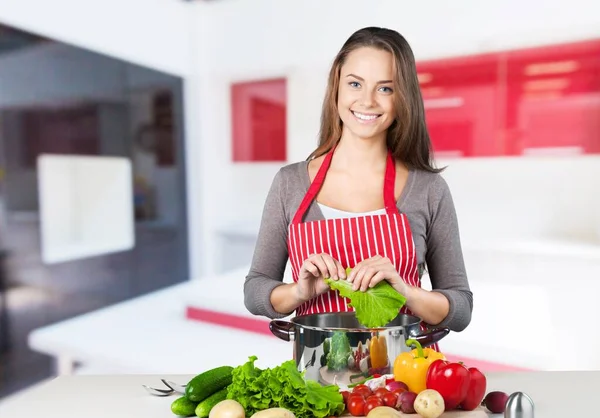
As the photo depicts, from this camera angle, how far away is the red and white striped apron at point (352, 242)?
1.47m

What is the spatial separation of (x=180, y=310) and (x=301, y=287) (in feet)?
7.66

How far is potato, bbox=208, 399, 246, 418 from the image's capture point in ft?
3.09

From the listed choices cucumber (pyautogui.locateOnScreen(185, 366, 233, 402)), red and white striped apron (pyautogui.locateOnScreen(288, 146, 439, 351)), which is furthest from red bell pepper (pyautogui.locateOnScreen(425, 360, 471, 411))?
red and white striped apron (pyautogui.locateOnScreen(288, 146, 439, 351))

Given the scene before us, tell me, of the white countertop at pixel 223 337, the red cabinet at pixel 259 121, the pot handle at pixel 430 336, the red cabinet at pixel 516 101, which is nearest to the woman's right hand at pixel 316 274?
the pot handle at pixel 430 336

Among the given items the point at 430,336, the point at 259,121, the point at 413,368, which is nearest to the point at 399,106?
the point at 430,336

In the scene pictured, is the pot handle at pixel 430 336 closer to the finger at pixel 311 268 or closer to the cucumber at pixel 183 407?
the finger at pixel 311 268

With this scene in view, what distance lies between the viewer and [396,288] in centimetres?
131

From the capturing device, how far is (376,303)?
1209 millimetres

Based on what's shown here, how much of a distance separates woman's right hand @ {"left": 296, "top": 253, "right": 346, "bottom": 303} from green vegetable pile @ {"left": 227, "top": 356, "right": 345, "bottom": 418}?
37 centimetres

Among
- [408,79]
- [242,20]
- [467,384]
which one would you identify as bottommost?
[467,384]

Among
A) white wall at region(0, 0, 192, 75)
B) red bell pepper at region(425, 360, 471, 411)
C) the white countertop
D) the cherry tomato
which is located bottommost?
the white countertop

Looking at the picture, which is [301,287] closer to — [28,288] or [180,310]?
[28,288]

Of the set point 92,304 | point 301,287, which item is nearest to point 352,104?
point 301,287

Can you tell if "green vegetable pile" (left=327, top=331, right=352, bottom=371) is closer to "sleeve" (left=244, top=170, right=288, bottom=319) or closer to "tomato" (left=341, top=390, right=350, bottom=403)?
"tomato" (left=341, top=390, right=350, bottom=403)
